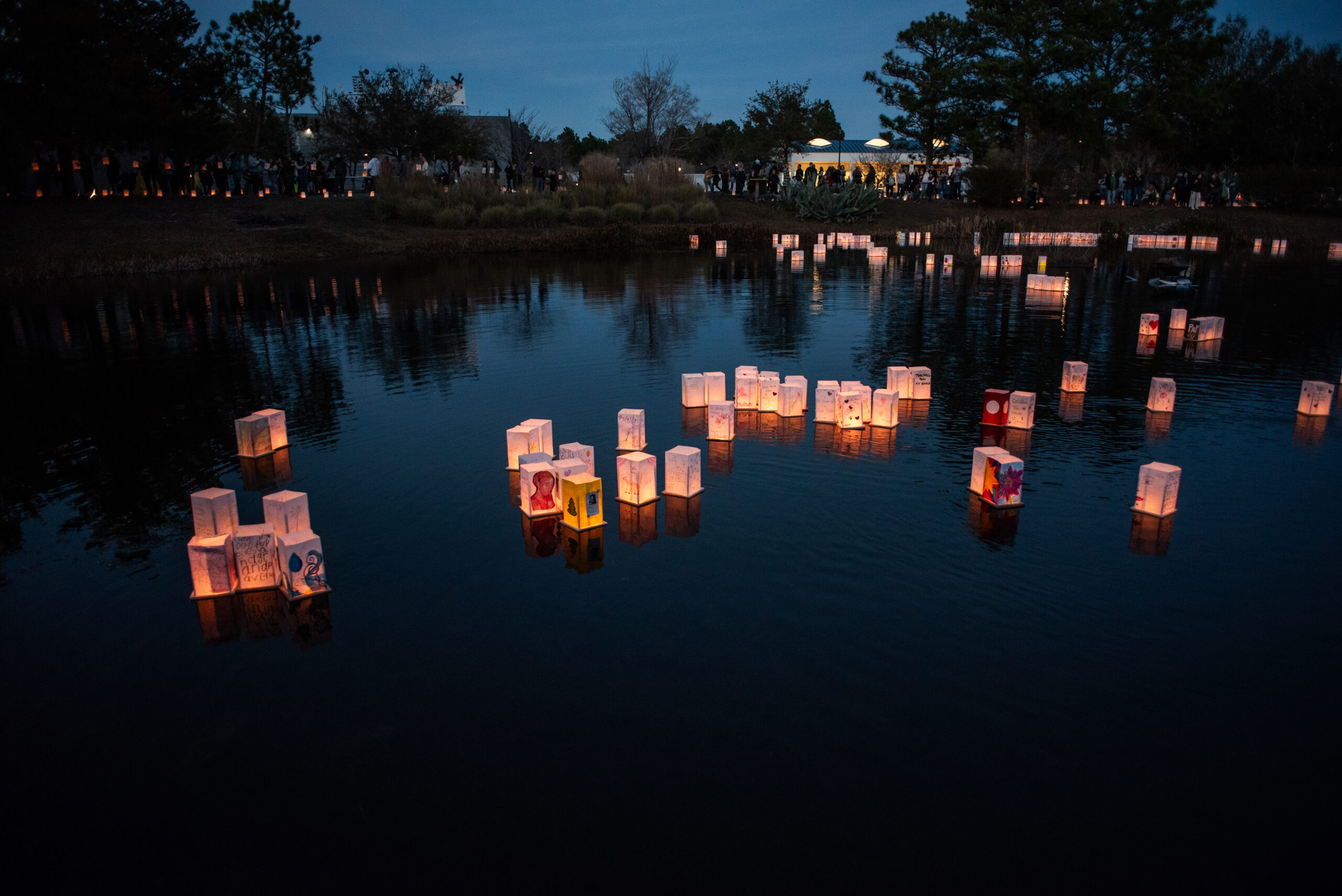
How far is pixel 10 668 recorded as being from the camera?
4953mm

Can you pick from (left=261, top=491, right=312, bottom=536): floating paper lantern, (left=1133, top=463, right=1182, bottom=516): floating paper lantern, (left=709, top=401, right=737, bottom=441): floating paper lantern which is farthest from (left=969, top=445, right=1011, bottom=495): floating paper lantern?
(left=261, top=491, right=312, bottom=536): floating paper lantern

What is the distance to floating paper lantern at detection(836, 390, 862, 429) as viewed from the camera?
351 inches

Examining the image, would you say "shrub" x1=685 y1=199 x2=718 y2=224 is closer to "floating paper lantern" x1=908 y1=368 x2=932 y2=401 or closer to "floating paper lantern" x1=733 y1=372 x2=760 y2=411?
"floating paper lantern" x1=908 y1=368 x2=932 y2=401

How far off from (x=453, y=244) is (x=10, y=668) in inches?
1063

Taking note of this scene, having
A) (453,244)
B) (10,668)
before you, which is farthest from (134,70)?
(10,668)

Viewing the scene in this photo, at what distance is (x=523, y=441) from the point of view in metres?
7.91

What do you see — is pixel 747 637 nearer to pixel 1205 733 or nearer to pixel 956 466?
pixel 1205 733

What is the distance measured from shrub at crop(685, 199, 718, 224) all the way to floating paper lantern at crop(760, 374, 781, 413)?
26.8 metres

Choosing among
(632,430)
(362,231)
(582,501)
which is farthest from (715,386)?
(362,231)

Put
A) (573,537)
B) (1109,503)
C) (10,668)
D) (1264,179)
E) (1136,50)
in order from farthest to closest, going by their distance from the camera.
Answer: (1136,50) → (1264,179) → (1109,503) → (573,537) → (10,668)

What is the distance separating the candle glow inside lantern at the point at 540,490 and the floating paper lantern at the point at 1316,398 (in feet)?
26.5

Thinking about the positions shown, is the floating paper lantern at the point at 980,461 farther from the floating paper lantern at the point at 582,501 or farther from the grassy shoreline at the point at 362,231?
the grassy shoreline at the point at 362,231

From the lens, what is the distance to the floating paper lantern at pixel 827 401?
9.04 metres

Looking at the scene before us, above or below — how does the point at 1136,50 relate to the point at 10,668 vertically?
above
